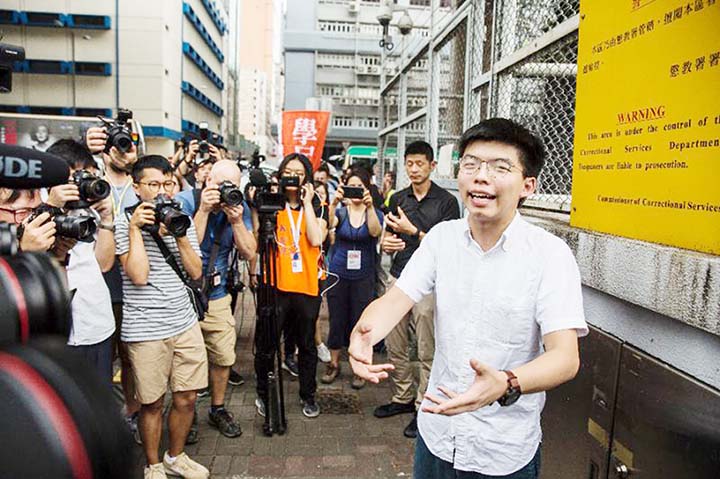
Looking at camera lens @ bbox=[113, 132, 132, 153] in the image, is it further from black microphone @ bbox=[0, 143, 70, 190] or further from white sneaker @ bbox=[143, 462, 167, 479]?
black microphone @ bbox=[0, 143, 70, 190]

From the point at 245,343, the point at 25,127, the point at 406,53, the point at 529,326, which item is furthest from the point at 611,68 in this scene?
the point at 25,127

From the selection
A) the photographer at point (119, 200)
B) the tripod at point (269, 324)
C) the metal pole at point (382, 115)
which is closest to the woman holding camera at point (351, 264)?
the tripod at point (269, 324)

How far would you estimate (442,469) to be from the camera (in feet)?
6.35

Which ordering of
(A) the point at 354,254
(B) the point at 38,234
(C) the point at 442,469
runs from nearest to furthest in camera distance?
(C) the point at 442,469 → (B) the point at 38,234 → (A) the point at 354,254

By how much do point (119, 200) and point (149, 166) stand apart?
2.00 feet

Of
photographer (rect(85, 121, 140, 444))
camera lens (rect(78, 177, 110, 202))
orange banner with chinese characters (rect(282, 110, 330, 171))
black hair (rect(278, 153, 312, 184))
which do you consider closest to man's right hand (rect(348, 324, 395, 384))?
camera lens (rect(78, 177, 110, 202))

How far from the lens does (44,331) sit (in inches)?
35.7

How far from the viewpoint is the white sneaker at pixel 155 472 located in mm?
3211

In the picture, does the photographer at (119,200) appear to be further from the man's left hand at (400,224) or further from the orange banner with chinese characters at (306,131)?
the orange banner with chinese characters at (306,131)

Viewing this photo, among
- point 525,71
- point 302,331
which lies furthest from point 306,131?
point 525,71

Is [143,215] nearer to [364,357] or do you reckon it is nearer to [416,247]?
[364,357]

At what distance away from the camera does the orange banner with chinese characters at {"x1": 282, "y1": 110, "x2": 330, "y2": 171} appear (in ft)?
31.4

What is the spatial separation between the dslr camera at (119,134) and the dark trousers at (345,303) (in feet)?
7.20

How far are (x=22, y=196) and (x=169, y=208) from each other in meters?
0.78
